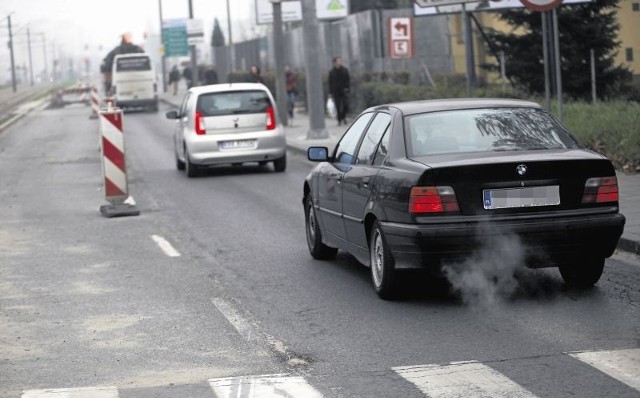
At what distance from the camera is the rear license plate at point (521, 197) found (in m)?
9.02

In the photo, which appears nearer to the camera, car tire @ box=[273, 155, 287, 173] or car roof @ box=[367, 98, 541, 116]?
car roof @ box=[367, 98, 541, 116]

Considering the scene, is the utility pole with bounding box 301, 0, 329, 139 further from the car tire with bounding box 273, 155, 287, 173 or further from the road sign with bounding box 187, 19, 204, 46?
the road sign with bounding box 187, 19, 204, 46

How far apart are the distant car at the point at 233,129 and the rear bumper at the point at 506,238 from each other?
1413 centimetres

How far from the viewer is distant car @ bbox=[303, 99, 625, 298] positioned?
29.5ft

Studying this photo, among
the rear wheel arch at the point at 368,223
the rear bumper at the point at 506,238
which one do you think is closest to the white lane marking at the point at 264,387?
the rear bumper at the point at 506,238

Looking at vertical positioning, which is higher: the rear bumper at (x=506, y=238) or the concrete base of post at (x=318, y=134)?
the rear bumper at (x=506, y=238)

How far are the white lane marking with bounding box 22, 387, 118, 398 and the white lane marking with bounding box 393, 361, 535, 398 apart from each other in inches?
61.0

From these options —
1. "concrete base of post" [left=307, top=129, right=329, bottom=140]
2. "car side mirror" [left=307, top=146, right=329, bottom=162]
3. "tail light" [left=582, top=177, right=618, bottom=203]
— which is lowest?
"concrete base of post" [left=307, top=129, right=329, bottom=140]

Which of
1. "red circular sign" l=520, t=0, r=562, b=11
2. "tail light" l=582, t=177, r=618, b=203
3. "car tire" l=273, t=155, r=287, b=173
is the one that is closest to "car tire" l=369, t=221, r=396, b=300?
"tail light" l=582, t=177, r=618, b=203

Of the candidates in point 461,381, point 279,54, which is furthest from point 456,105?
point 279,54

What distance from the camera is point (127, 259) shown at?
1276 cm

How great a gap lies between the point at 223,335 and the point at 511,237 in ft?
6.68

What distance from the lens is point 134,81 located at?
5659cm

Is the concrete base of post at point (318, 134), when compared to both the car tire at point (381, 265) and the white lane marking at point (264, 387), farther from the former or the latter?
the white lane marking at point (264, 387)
